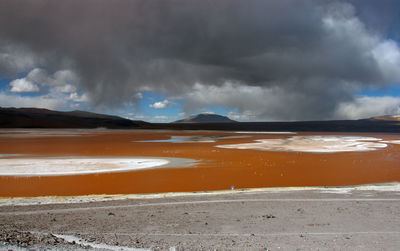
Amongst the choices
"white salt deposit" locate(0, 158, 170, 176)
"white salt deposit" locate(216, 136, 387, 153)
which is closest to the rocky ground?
"white salt deposit" locate(0, 158, 170, 176)

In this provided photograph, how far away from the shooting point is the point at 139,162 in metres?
21.6

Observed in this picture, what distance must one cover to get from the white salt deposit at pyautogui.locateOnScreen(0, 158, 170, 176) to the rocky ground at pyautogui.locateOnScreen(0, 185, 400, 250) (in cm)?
826

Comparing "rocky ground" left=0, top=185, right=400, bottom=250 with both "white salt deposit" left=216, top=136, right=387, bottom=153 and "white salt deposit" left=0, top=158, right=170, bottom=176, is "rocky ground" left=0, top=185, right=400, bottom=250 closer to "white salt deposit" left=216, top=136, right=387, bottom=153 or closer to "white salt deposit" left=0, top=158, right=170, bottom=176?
"white salt deposit" left=0, top=158, right=170, bottom=176

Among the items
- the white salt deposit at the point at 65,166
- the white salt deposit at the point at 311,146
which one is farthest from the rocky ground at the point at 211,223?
the white salt deposit at the point at 311,146

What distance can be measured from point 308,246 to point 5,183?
14080 millimetres

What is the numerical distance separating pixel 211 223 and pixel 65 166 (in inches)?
569

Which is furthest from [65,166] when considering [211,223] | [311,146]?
[311,146]

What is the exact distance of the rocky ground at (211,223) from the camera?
6348mm

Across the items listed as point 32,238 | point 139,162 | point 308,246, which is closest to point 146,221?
point 32,238

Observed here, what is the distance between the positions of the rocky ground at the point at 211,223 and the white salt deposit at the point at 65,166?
826 centimetres

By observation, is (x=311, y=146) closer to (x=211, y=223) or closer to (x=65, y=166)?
(x=65, y=166)

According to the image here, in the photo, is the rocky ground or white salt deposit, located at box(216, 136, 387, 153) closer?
the rocky ground

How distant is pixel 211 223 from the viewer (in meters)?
7.95

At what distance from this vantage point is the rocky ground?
6348 mm
